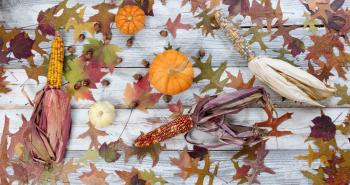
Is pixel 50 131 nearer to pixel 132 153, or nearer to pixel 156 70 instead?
pixel 132 153

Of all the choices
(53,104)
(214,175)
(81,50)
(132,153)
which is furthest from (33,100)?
(214,175)

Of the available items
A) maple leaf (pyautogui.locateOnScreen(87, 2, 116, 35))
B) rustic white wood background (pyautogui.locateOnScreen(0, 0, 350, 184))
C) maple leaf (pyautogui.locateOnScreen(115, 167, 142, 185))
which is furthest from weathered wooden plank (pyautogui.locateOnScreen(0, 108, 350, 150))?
maple leaf (pyautogui.locateOnScreen(87, 2, 116, 35))

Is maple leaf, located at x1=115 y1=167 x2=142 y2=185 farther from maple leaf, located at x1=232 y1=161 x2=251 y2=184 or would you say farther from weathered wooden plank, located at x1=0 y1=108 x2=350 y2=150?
maple leaf, located at x1=232 y1=161 x2=251 y2=184

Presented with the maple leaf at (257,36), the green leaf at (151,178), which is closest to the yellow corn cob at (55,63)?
the green leaf at (151,178)

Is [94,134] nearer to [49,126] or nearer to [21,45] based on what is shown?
[49,126]

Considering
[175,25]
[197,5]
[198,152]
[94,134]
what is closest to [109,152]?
[94,134]

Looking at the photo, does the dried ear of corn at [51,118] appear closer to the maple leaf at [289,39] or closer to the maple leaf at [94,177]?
the maple leaf at [94,177]
